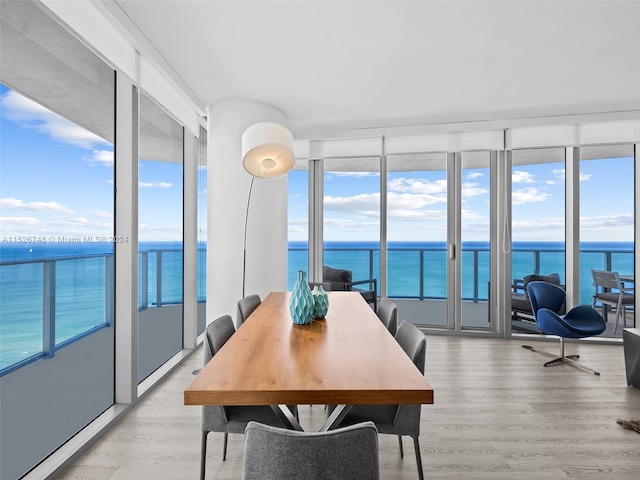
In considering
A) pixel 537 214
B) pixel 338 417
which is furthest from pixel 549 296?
pixel 338 417

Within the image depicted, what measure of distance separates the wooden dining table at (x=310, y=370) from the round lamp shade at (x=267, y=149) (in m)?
1.20

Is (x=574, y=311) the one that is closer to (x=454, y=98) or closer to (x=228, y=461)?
(x=454, y=98)

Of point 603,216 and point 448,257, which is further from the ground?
point 603,216

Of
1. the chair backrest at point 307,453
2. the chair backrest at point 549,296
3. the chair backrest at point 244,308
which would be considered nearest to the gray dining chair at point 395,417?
the chair backrest at point 307,453

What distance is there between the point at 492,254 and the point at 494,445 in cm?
311

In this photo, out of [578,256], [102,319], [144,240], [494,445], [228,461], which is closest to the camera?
[228,461]

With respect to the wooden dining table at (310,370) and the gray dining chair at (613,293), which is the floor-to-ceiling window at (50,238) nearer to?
the wooden dining table at (310,370)

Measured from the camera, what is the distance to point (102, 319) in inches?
125

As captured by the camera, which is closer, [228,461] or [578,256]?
[228,461]

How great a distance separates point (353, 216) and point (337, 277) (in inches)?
37.8

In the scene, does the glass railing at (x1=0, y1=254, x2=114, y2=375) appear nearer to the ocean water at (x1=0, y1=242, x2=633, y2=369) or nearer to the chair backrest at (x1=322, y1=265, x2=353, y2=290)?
the ocean water at (x1=0, y1=242, x2=633, y2=369)

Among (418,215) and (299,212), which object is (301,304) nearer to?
(299,212)

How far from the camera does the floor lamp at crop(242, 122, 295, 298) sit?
247 cm

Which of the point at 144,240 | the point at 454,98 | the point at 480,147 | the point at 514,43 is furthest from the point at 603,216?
the point at 144,240
